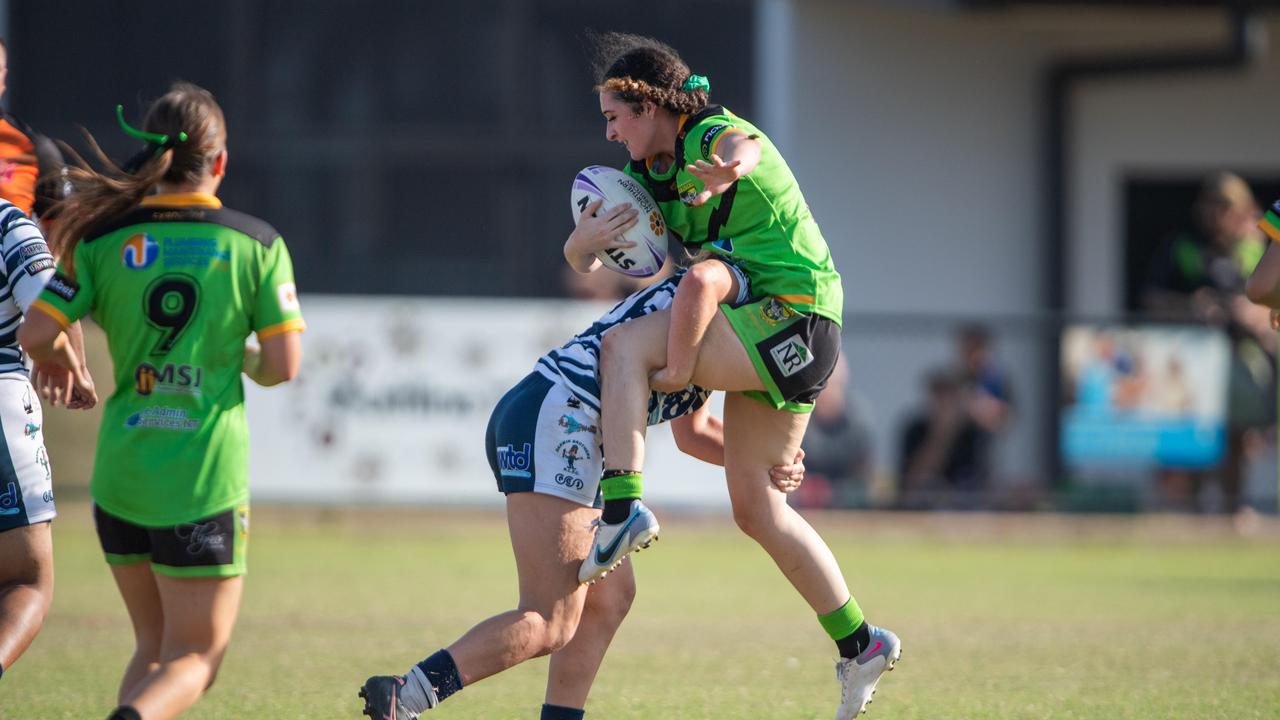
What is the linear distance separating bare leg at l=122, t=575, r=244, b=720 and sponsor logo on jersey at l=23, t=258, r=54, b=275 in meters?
0.94

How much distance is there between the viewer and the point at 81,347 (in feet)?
16.4

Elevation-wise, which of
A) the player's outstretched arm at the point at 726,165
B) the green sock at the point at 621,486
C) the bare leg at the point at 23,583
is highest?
the player's outstretched arm at the point at 726,165

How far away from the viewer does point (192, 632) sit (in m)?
4.38

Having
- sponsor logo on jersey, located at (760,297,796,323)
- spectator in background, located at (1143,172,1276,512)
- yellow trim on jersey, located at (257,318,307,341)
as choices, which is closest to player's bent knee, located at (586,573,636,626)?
sponsor logo on jersey, located at (760,297,796,323)

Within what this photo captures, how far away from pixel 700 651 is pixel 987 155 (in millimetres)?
12389

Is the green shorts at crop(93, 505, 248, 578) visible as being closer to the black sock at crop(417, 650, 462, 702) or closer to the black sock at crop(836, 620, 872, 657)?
the black sock at crop(417, 650, 462, 702)

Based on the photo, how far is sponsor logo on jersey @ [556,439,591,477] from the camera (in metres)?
4.72

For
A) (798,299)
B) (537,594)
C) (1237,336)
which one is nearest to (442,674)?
(537,594)

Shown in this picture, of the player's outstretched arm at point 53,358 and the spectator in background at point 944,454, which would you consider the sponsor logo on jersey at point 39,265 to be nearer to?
the player's outstretched arm at point 53,358

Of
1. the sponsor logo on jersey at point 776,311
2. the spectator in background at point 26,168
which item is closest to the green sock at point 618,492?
the sponsor logo on jersey at point 776,311

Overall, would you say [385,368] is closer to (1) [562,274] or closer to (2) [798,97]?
(1) [562,274]

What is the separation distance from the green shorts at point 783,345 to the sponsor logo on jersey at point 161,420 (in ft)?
5.25

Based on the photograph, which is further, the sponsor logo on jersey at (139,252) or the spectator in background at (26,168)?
the spectator in background at (26,168)

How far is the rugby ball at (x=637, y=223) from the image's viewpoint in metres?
5.13
